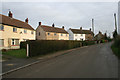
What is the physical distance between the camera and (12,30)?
23047mm

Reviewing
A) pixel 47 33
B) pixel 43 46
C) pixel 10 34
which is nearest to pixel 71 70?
pixel 43 46

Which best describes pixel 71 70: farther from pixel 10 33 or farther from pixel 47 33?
pixel 47 33

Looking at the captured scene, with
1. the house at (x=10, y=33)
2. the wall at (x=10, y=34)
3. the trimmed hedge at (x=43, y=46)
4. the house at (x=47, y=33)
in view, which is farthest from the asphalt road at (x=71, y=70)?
the house at (x=47, y=33)

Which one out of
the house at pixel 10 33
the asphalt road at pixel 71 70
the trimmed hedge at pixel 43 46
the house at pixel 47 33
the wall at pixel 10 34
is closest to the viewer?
the asphalt road at pixel 71 70

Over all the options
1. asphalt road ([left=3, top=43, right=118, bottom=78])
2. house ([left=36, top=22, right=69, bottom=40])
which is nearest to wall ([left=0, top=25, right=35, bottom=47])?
house ([left=36, top=22, right=69, bottom=40])

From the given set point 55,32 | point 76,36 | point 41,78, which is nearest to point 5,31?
point 41,78

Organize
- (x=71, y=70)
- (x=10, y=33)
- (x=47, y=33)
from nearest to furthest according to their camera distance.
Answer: (x=71, y=70) < (x=10, y=33) < (x=47, y=33)

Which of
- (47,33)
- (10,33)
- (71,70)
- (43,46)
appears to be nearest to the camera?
(71,70)

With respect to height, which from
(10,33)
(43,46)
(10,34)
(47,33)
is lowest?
(43,46)

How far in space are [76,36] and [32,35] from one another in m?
30.4

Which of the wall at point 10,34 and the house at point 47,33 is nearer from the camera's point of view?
the wall at point 10,34

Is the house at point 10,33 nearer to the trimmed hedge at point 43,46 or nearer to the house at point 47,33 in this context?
the trimmed hedge at point 43,46

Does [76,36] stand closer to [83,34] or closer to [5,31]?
[83,34]

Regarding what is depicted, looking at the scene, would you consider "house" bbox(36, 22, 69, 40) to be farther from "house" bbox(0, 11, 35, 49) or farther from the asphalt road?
the asphalt road
